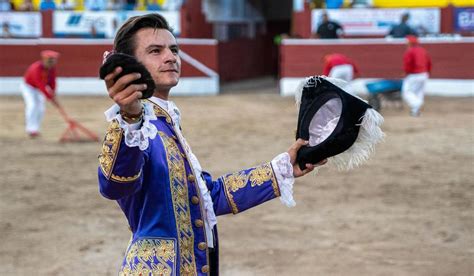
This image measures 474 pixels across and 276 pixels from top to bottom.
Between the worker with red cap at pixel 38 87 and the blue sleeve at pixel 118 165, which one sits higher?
the blue sleeve at pixel 118 165

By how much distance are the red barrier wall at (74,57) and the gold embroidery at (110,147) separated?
52.4ft

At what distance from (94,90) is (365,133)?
640 inches

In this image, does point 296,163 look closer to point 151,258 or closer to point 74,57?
point 151,258

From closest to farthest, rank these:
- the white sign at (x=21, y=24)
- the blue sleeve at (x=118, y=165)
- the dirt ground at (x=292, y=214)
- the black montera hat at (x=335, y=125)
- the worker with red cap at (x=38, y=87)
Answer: the blue sleeve at (x=118, y=165)
the black montera hat at (x=335, y=125)
the dirt ground at (x=292, y=214)
the worker with red cap at (x=38, y=87)
the white sign at (x=21, y=24)

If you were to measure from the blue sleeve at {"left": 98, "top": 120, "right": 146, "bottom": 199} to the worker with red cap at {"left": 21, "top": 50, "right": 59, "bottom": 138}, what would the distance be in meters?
8.78

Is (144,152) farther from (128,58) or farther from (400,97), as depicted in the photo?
(400,97)

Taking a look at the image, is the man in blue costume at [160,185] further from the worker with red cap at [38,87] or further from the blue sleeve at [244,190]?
the worker with red cap at [38,87]

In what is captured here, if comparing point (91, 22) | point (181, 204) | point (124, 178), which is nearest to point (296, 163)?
point (181, 204)

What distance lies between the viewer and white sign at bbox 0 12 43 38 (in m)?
18.9

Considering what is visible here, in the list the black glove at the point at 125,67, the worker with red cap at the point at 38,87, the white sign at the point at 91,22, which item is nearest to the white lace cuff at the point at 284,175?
the black glove at the point at 125,67

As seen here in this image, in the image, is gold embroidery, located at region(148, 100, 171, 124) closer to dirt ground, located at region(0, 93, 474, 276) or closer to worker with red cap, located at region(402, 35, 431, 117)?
dirt ground, located at region(0, 93, 474, 276)

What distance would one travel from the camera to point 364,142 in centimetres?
229

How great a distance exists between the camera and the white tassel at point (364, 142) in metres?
2.26

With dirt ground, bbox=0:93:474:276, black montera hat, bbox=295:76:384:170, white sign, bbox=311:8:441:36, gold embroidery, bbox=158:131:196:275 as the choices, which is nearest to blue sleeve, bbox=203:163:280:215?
black montera hat, bbox=295:76:384:170
